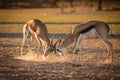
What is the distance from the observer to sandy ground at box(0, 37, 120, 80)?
1024 centimetres

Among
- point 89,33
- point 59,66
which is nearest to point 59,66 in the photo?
point 59,66

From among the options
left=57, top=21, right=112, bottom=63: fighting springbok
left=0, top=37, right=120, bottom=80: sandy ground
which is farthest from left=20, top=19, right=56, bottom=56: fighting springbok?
left=0, top=37, right=120, bottom=80: sandy ground

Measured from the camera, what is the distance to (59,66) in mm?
11836

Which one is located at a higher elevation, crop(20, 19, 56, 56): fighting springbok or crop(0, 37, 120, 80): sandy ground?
crop(20, 19, 56, 56): fighting springbok

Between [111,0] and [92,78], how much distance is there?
194 ft

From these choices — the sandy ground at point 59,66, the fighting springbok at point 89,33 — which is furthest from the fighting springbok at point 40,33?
the sandy ground at point 59,66

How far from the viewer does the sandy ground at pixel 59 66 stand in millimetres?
10242

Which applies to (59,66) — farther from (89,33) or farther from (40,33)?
(40,33)

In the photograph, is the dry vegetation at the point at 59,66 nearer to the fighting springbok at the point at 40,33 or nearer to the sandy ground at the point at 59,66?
the sandy ground at the point at 59,66

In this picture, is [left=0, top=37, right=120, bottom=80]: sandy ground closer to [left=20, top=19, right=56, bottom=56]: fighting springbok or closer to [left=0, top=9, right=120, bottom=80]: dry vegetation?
[left=0, top=9, right=120, bottom=80]: dry vegetation

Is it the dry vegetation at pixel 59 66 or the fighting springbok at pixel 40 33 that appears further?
the fighting springbok at pixel 40 33

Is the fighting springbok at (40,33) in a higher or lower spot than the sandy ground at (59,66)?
higher

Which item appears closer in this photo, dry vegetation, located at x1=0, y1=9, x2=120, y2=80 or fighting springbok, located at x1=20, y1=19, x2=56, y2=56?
dry vegetation, located at x1=0, y1=9, x2=120, y2=80

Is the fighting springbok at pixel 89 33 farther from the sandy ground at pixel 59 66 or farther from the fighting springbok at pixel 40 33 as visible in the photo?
the sandy ground at pixel 59 66
